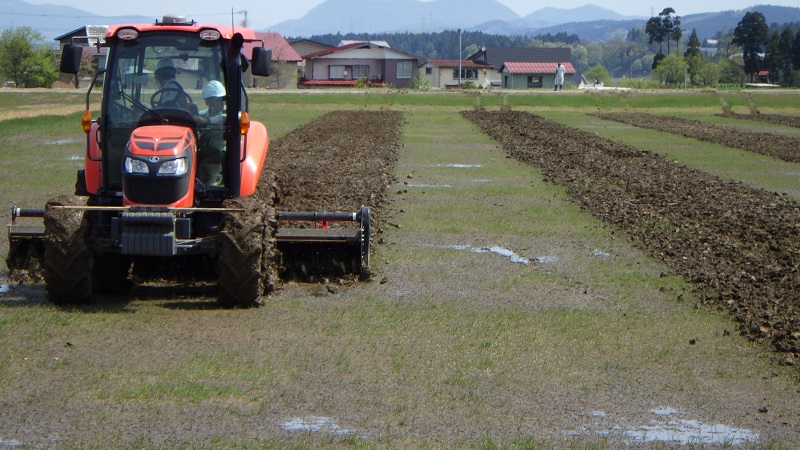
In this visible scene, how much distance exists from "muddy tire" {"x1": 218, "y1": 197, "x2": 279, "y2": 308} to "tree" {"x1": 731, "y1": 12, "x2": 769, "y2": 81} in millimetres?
101458

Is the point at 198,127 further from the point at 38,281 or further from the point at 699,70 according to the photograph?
the point at 699,70

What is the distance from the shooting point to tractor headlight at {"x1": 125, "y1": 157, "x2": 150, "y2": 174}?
8.09 metres

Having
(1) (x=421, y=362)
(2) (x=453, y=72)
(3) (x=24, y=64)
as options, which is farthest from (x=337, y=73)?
(1) (x=421, y=362)

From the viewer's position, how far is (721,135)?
32.2m

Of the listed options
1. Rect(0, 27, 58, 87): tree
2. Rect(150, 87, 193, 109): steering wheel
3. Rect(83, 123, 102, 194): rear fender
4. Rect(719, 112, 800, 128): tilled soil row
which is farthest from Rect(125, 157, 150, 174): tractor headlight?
Rect(0, 27, 58, 87): tree

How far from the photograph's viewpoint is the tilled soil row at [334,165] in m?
14.4

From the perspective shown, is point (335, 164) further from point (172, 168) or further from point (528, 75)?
point (528, 75)

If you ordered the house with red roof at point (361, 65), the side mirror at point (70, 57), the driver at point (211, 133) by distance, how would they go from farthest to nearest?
the house with red roof at point (361, 65), the driver at point (211, 133), the side mirror at point (70, 57)

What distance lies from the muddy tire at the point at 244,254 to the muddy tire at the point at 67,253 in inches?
43.0

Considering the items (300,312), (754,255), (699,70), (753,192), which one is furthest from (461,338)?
(699,70)

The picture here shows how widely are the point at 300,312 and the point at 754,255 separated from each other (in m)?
5.77

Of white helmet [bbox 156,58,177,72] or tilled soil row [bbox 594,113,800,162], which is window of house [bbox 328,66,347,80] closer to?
tilled soil row [bbox 594,113,800,162]

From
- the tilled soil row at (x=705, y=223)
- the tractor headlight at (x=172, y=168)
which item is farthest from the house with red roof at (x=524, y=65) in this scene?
the tractor headlight at (x=172, y=168)

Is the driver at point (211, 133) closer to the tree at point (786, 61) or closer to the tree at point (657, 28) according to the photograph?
the tree at point (786, 61)
